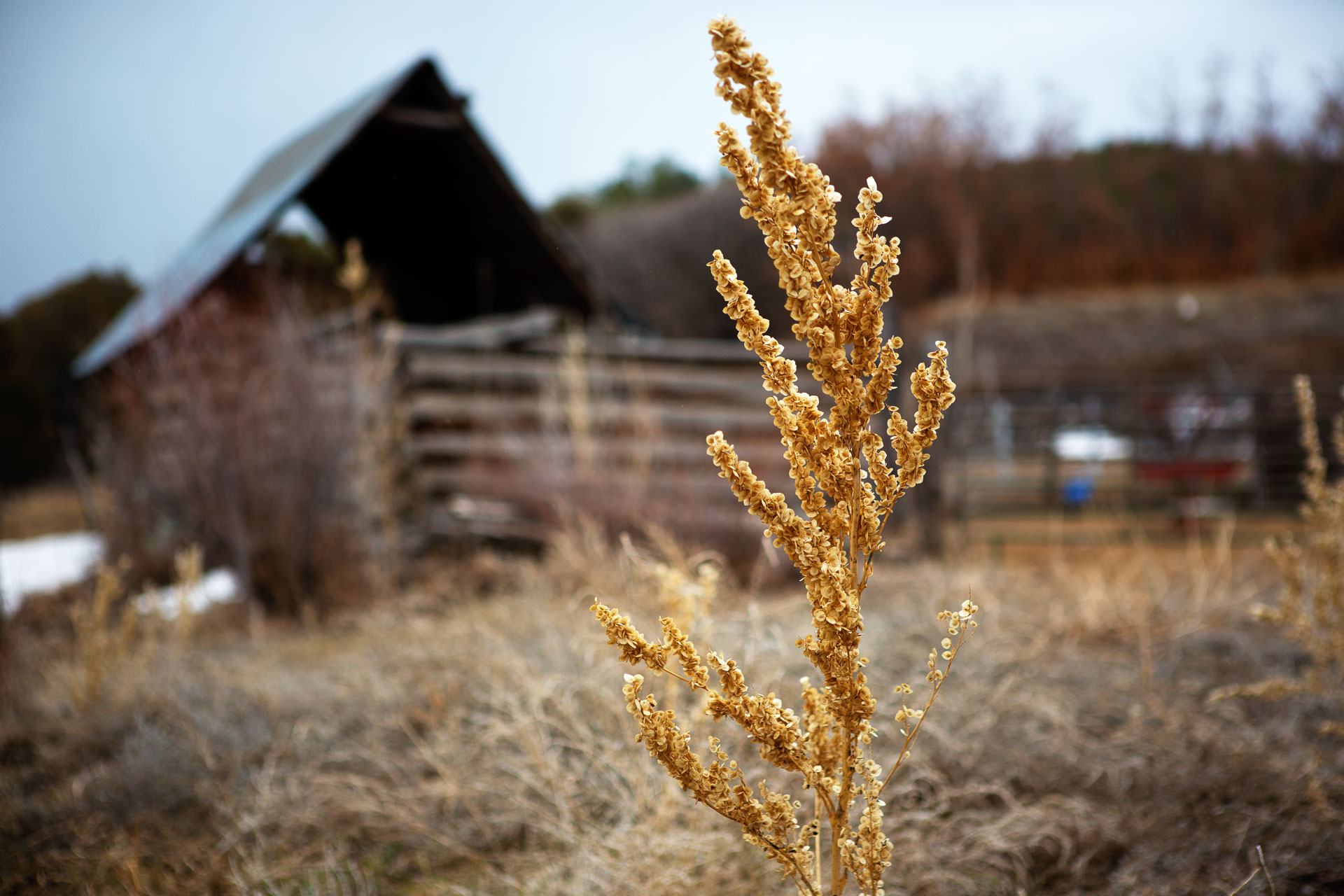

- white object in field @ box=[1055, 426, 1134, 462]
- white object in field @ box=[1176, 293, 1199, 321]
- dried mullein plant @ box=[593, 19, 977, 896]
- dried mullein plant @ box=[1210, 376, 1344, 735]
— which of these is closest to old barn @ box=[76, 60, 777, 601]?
dried mullein plant @ box=[1210, 376, 1344, 735]

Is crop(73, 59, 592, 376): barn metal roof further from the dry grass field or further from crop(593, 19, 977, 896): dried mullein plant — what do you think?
crop(593, 19, 977, 896): dried mullein plant

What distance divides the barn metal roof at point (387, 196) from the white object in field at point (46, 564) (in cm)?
150

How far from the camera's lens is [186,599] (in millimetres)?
Result: 3473

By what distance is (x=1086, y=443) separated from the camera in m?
10.7

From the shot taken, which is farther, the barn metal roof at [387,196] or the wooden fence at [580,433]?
the barn metal roof at [387,196]

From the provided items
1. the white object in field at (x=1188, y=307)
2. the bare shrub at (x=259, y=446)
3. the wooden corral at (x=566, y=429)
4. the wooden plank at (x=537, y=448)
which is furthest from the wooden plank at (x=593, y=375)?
the white object in field at (x=1188, y=307)

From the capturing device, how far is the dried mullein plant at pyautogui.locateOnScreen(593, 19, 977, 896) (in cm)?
109

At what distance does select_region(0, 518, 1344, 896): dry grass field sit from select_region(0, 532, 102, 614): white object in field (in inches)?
85.8

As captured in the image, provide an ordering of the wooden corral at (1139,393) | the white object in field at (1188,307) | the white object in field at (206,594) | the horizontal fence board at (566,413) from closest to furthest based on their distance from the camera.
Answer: the white object in field at (206,594), the horizontal fence board at (566,413), the wooden corral at (1139,393), the white object in field at (1188,307)

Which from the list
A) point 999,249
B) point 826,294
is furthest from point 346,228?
point 999,249

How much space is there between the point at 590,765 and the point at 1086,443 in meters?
10.3

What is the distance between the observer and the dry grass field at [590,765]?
190 cm

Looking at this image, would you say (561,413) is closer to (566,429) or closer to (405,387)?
(566,429)

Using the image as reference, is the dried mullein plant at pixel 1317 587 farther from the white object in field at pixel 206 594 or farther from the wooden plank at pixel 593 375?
the white object in field at pixel 206 594
